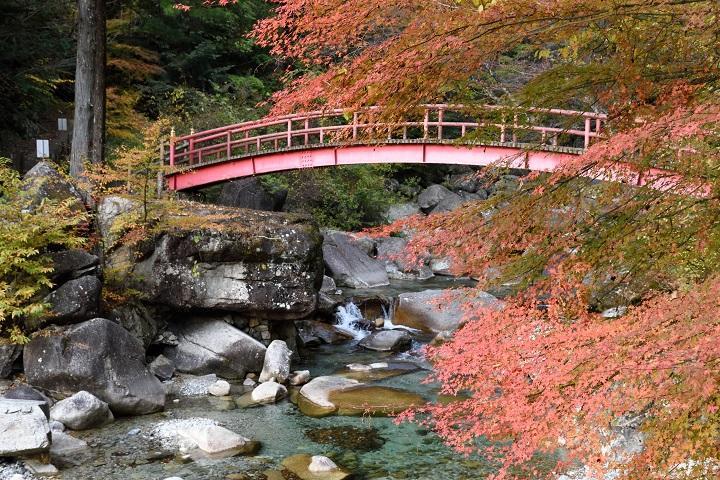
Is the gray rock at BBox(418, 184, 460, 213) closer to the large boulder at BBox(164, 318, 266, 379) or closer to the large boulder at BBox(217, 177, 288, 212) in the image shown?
the large boulder at BBox(217, 177, 288, 212)

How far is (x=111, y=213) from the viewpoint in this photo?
11.7m

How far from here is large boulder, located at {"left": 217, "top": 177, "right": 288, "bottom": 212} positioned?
1883 cm

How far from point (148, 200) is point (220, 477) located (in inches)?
233

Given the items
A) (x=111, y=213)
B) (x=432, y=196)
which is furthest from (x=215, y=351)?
(x=432, y=196)

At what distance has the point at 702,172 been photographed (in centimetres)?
409

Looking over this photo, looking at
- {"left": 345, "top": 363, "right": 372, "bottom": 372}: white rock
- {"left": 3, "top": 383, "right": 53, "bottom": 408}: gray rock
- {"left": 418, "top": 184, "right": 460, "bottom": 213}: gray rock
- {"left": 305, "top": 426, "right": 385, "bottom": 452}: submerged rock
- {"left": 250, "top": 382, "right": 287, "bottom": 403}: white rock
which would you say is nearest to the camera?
{"left": 305, "top": 426, "right": 385, "bottom": 452}: submerged rock

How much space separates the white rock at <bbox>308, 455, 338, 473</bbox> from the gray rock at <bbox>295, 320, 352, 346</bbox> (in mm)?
5636

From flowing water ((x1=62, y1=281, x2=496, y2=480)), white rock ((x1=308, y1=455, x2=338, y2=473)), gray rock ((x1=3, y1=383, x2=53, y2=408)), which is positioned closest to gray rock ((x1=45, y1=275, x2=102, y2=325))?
gray rock ((x1=3, y1=383, x2=53, y2=408))

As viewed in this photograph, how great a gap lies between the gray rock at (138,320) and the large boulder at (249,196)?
7.90m

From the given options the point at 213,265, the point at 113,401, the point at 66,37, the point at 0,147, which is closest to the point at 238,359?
the point at 213,265

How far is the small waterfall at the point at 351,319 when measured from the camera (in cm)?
1422

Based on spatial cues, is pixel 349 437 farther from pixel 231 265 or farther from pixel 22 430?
pixel 231 265

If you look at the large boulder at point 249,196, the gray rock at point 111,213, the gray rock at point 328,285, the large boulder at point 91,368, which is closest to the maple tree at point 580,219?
the large boulder at point 91,368

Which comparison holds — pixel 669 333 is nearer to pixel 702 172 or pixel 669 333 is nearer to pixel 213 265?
pixel 702 172
